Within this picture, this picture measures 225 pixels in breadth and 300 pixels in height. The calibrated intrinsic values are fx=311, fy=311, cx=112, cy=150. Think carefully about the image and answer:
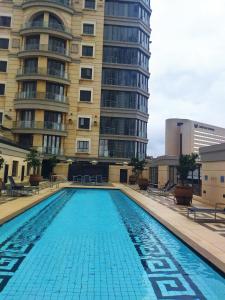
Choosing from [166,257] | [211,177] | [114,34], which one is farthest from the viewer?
[114,34]

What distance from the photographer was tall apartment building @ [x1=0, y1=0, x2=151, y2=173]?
39625 millimetres

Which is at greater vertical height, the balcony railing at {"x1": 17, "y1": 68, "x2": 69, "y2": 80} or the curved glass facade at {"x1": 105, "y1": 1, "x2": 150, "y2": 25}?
the curved glass facade at {"x1": 105, "y1": 1, "x2": 150, "y2": 25}

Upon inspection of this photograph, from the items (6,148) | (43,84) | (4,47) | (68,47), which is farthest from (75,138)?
(6,148)

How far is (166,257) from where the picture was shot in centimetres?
753

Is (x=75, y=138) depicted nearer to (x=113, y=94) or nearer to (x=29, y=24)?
(x=113, y=94)

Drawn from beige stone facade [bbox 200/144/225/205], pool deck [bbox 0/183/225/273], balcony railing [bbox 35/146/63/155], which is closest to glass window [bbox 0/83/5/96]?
balcony railing [bbox 35/146/63/155]

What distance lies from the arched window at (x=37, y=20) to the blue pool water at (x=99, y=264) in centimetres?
3565

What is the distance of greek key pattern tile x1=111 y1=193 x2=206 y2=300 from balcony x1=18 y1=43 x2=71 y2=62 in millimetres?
33574

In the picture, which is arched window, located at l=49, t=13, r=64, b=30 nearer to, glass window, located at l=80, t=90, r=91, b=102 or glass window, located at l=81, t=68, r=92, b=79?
glass window, located at l=81, t=68, r=92, b=79

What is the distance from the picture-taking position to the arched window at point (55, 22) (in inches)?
1631

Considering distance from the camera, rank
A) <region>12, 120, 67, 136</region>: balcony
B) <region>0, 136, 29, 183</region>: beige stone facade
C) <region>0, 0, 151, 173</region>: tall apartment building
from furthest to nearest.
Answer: <region>0, 0, 151, 173</region>: tall apartment building < <region>12, 120, 67, 136</region>: balcony < <region>0, 136, 29, 183</region>: beige stone facade

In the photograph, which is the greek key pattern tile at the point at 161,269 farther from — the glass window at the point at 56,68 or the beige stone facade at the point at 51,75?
the glass window at the point at 56,68

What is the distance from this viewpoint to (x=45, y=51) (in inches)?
1551

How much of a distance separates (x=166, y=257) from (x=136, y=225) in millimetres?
4222
